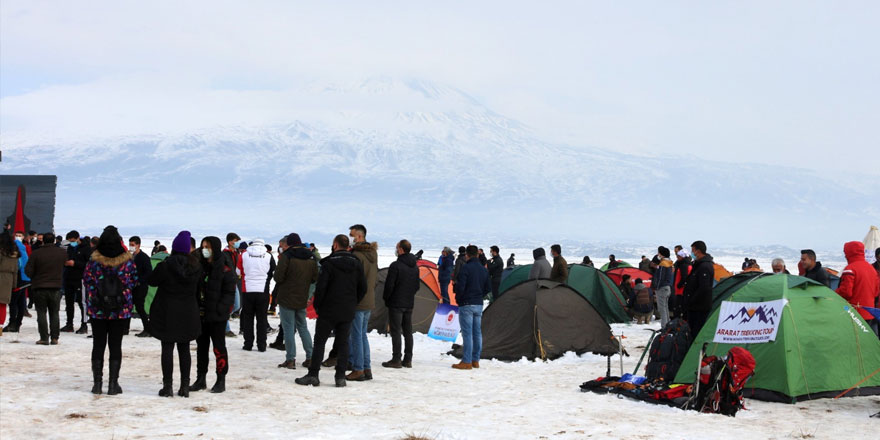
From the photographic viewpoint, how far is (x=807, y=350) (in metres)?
10.3

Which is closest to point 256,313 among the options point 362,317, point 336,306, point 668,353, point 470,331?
point 362,317

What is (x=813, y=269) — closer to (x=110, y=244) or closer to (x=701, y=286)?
(x=701, y=286)

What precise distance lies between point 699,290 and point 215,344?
6.46 meters

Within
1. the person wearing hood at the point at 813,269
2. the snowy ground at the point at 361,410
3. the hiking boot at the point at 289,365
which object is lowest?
the snowy ground at the point at 361,410

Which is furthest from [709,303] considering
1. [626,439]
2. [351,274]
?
[351,274]

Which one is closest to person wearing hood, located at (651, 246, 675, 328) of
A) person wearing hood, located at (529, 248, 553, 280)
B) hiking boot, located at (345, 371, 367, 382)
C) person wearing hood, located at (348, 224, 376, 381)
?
person wearing hood, located at (529, 248, 553, 280)

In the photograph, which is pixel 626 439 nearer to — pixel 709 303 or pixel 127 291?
pixel 709 303

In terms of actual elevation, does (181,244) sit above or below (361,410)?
above

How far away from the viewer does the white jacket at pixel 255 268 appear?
13094 millimetres

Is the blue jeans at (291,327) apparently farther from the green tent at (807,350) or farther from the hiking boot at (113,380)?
the green tent at (807,350)

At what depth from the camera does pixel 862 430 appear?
857 centimetres

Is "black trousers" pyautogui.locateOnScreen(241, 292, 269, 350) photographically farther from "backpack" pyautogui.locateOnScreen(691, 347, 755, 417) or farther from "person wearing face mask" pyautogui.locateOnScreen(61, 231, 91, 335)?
"backpack" pyautogui.locateOnScreen(691, 347, 755, 417)

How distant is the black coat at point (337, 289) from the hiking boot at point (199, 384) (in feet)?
5.23

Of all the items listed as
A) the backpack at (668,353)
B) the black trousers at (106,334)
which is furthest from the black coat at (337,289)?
the backpack at (668,353)
